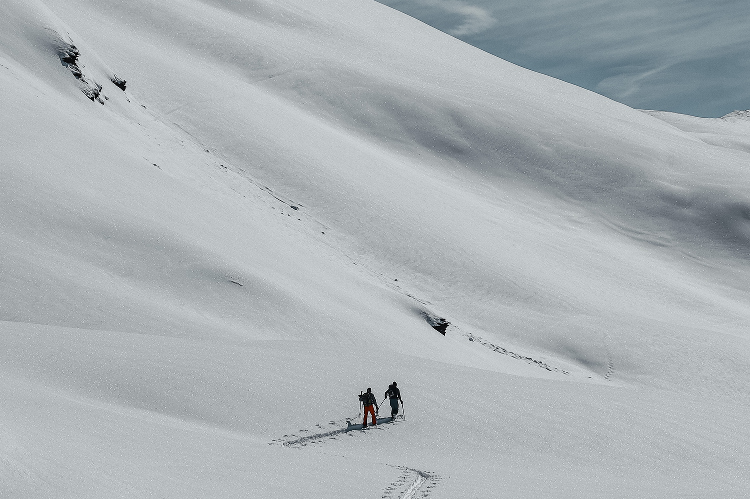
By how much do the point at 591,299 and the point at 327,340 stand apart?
2174cm

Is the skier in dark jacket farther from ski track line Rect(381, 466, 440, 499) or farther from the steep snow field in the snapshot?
ski track line Rect(381, 466, 440, 499)

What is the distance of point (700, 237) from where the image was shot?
62.8 meters

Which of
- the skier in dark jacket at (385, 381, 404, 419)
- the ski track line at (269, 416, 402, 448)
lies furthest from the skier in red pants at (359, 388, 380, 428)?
the skier in dark jacket at (385, 381, 404, 419)

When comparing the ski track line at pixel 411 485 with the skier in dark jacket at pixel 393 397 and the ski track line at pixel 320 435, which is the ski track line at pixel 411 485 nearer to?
the ski track line at pixel 320 435

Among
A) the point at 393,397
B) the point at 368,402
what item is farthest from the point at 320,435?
the point at 393,397

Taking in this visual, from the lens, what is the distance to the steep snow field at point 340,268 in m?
16.2

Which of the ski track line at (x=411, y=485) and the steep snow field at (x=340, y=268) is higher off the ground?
the steep snow field at (x=340, y=268)

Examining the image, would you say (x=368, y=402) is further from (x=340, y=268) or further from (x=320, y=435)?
(x=340, y=268)

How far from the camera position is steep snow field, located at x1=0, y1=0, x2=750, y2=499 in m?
16.2

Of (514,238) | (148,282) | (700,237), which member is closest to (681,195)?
(700,237)

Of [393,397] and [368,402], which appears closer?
[368,402]

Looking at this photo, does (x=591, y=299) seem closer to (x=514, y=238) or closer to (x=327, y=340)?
(x=514, y=238)

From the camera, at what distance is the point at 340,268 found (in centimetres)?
4056

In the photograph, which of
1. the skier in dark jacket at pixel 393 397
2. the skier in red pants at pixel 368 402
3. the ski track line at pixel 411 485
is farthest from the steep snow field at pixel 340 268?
the skier in red pants at pixel 368 402
